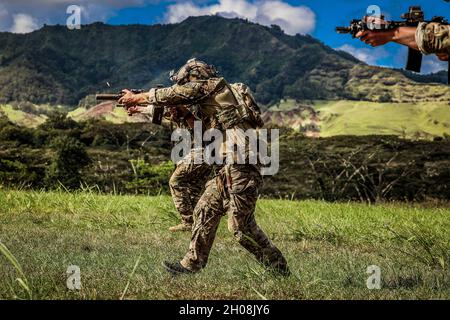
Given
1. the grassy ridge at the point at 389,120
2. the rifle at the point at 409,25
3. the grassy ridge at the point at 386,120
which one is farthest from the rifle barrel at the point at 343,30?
the grassy ridge at the point at 389,120

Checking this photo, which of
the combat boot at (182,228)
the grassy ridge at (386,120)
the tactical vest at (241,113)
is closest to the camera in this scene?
the tactical vest at (241,113)

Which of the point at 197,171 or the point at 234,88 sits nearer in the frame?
the point at 234,88

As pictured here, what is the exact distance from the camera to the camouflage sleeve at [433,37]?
4.71 meters

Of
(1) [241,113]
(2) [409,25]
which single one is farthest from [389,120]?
(2) [409,25]

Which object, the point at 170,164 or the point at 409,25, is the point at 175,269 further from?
the point at 170,164

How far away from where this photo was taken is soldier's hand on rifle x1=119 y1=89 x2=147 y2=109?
6387 mm

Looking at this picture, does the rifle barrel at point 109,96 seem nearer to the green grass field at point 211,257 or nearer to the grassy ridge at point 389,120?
the green grass field at point 211,257

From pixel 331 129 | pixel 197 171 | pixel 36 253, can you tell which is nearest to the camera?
pixel 36 253

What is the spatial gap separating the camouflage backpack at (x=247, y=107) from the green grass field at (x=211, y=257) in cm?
140

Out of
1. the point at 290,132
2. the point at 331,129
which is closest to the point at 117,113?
the point at 331,129

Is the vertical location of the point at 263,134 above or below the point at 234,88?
below

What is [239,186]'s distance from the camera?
578cm
